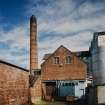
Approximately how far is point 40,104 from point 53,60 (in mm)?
10521

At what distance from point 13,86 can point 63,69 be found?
1705 centimetres

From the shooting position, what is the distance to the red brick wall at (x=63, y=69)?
35.0 metres

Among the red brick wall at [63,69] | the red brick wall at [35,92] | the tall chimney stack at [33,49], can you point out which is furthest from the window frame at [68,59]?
the tall chimney stack at [33,49]

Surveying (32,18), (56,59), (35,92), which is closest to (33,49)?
(32,18)

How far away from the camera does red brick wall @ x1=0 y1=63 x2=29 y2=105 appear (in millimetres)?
17594

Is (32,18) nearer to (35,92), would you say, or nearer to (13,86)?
(35,92)

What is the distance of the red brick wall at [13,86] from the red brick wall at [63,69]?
13.0 metres

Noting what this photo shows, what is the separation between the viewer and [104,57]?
92.4ft

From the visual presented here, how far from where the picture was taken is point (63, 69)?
35.8 m

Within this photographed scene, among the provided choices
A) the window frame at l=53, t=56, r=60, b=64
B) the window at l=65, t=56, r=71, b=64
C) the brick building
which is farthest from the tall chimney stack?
the window at l=65, t=56, r=71, b=64

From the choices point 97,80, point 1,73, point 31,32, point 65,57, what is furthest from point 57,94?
point 1,73

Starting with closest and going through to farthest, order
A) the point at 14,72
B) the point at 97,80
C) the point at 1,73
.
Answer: the point at 1,73 → the point at 14,72 → the point at 97,80

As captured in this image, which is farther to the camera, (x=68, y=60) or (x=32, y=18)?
(x=32, y=18)

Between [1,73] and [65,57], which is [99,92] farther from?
[65,57]
